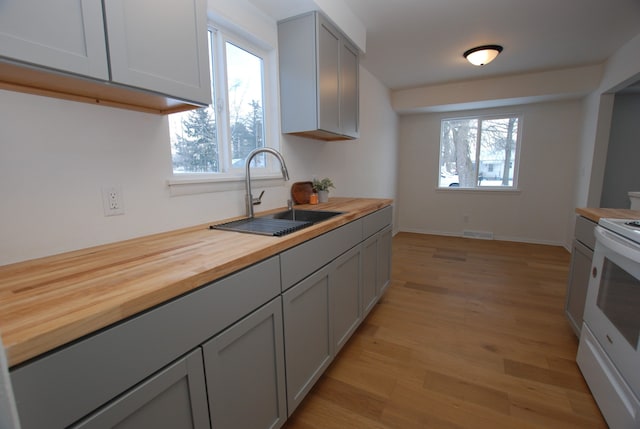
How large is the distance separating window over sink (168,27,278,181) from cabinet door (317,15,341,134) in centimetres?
38

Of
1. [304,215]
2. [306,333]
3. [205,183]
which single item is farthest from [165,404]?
[304,215]

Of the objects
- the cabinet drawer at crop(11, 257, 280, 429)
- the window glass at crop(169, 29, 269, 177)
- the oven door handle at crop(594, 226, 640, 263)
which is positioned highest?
the window glass at crop(169, 29, 269, 177)

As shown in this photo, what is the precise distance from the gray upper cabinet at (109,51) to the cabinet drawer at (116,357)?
732 millimetres

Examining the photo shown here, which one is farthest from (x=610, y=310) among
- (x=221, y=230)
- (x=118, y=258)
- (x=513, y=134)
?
(x=513, y=134)

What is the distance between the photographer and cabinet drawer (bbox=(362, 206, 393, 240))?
2.11 metres

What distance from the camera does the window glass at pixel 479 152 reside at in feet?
15.2

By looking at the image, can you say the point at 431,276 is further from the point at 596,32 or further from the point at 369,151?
the point at 596,32

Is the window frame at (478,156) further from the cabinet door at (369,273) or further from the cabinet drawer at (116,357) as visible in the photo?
the cabinet drawer at (116,357)

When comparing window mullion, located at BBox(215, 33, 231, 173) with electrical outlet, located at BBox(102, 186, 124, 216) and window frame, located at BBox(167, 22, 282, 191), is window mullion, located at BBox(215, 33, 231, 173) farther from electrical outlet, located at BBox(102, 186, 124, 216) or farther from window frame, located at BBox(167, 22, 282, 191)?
electrical outlet, located at BBox(102, 186, 124, 216)

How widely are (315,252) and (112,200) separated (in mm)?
914

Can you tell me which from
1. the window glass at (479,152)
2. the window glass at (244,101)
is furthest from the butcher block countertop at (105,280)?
the window glass at (479,152)

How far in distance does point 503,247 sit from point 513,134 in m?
1.80

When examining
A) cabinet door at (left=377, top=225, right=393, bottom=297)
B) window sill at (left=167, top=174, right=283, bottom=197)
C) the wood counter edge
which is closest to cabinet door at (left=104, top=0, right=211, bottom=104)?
window sill at (left=167, top=174, right=283, bottom=197)

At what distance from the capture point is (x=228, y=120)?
179cm
